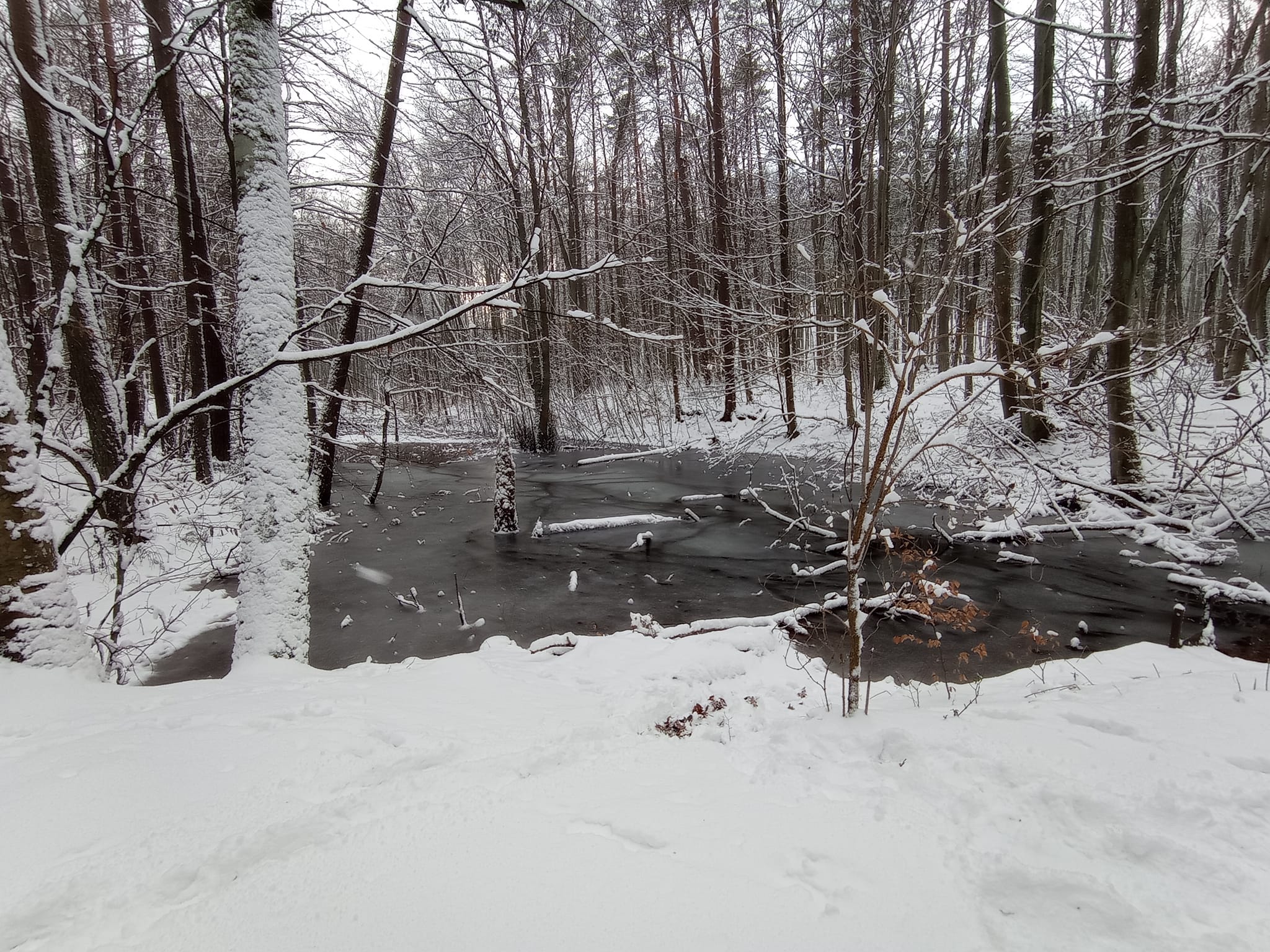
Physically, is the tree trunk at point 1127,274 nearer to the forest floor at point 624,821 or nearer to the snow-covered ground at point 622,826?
the forest floor at point 624,821

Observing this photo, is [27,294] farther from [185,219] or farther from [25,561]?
[25,561]

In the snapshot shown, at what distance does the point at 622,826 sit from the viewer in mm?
2027

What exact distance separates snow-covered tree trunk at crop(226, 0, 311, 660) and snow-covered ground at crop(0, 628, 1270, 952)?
3.27ft

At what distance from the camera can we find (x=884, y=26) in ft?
21.2

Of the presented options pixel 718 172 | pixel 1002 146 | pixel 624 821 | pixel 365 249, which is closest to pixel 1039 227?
pixel 1002 146

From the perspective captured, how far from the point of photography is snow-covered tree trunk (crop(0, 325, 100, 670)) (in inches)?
111

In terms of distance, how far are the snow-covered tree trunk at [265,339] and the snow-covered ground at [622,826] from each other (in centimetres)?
100

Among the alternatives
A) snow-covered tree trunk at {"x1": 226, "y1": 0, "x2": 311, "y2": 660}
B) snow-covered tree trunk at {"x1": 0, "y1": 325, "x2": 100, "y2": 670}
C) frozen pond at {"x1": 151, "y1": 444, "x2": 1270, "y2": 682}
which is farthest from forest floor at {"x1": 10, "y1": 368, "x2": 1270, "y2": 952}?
frozen pond at {"x1": 151, "y1": 444, "x2": 1270, "y2": 682}

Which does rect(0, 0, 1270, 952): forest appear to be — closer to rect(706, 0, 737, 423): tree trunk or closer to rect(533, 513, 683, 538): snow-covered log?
rect(533, 513, 683, 538): snow-covered log

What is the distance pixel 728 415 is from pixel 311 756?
16.0m

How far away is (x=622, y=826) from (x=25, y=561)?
328 centimetres

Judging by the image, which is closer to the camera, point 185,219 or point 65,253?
point 65,253

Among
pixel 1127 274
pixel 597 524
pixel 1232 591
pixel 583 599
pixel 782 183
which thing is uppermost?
pixel 782 183

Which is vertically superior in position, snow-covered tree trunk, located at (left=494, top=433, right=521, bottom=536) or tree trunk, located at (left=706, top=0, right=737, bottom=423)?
tree trunk, located at (left=706, top=0, right=737, bottom=423)
